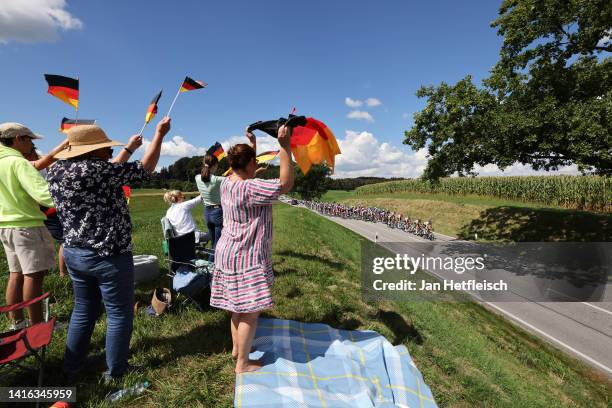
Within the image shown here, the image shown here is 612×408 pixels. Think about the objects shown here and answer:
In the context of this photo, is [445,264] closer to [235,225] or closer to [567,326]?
[567,326]

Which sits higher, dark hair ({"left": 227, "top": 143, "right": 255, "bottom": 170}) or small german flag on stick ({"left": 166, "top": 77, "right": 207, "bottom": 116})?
small german flag on stick ({"left": 166, "top": 77, "right": 207, "bottom": 116})

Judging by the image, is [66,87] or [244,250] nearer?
[244,250]

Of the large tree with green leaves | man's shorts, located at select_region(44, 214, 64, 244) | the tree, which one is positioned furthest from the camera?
the tree

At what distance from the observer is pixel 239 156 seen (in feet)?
8.67

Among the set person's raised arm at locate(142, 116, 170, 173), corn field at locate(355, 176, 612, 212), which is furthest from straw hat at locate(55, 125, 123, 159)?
corn field at locate(355, 176, 612, 212)

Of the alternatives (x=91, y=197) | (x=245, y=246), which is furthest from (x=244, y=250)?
(x=91, y=197)

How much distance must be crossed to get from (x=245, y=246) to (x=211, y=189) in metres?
2.90

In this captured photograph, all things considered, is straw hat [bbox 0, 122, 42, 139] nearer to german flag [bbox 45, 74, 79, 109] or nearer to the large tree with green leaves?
german flag [bbox 45, 74, 79, 109]

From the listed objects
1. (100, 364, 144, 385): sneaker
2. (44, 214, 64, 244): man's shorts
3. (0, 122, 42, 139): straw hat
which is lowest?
(100, 364, 144, 385): sneaker

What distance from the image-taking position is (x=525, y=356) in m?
6.24

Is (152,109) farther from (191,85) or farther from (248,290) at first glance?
(248,290)

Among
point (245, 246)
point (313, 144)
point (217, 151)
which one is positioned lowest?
point (245, 246)

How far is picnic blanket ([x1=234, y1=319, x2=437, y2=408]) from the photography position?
270cm

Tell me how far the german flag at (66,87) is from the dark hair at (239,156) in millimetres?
2410
